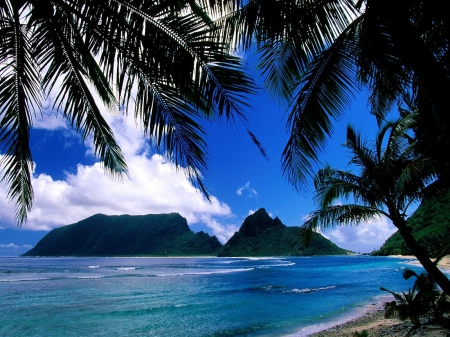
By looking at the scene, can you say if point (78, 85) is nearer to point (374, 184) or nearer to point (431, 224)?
point (374, 184)

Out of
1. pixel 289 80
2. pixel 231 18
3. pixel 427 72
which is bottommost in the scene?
pixel 427 72

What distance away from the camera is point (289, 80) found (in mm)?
3211

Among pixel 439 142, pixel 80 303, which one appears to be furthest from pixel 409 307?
pixel 80 303

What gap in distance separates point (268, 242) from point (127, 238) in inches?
3114

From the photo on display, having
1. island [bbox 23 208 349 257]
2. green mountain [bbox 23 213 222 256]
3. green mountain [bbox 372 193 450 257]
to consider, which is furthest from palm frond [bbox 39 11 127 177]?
green mountain [bbox 23 213 222 256]

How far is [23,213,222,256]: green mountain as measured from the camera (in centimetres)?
14638

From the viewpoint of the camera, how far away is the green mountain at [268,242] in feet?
397

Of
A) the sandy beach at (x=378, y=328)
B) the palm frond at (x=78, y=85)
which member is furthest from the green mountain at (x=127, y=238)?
the palm frond at (x=78, y=85)

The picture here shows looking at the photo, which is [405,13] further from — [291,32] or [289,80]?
[289,80]

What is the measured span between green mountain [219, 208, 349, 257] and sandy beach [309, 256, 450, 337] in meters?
109

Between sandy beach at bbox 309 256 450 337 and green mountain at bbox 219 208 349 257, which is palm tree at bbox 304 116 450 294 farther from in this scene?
green mountain at bbox 219 208 349 257

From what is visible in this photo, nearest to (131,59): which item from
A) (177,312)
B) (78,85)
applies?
(78,85)

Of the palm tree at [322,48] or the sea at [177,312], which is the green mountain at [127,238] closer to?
the sea at [177,312]

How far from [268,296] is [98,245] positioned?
15861cm
